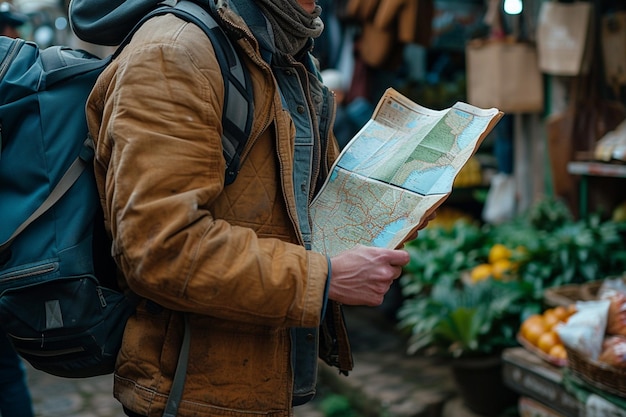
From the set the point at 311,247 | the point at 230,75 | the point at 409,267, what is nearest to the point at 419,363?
the point at 409,267

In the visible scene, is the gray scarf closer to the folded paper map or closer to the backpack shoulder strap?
the backpack shoulder strap

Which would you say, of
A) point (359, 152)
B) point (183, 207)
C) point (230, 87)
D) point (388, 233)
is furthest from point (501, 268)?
point (183, 207)

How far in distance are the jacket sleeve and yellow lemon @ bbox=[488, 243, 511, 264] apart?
10.7 feet

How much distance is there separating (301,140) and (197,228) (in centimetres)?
43

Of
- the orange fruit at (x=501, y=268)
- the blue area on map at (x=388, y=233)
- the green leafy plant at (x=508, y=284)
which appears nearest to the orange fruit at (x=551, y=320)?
the green leafy plant at (x=508, y=284)

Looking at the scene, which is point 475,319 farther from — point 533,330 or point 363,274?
point 363,274

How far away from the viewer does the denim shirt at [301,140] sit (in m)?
1.73

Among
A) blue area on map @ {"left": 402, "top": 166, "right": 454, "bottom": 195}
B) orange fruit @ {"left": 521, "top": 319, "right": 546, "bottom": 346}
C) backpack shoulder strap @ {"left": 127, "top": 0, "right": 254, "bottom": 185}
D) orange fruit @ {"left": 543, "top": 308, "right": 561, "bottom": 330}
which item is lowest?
orange fruit @ {"left": 521, "top": 319, "right": 546, "bottom": 346}

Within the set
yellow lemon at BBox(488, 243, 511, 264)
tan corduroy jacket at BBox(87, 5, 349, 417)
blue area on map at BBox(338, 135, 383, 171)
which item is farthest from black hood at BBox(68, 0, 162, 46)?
yellow lemon at BBox(488, 243, 511, 264)

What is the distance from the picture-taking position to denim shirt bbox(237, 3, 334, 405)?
5.66 feet

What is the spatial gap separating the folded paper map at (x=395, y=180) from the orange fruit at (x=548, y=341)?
76.5 inches

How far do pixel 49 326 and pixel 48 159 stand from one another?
38 centimetres

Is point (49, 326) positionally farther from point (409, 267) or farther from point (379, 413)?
point (409, 267)

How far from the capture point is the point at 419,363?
5.10 m
